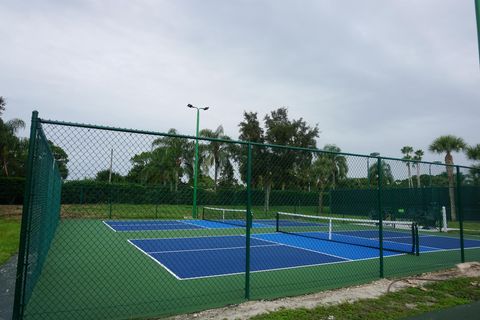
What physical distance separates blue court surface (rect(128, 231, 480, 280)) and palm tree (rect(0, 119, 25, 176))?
31423mm

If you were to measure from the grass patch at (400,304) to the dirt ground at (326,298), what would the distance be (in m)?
0.19

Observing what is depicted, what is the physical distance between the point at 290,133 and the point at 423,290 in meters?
28.2

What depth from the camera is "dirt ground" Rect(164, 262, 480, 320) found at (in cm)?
462

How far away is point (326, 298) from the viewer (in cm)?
545

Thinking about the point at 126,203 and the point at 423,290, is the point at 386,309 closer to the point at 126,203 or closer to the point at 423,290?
the point at 423,290

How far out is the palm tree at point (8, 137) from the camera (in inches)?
1406

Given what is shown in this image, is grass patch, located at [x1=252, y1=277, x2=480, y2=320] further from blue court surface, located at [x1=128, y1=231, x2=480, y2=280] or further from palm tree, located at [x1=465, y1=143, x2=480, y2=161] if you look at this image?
palm tree, located at [x1=465, y1=143, x2=480, y2=161]

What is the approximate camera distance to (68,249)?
33.8 ft

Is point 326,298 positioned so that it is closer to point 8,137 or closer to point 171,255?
point 171,255

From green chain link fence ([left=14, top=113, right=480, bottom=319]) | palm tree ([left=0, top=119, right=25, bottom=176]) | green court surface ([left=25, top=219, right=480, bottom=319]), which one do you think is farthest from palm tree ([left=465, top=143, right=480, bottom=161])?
palm tree ([left=0, top=119, right=25, bottom=176])

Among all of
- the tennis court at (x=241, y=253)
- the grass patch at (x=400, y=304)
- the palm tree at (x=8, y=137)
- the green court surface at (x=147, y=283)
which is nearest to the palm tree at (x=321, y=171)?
the tennis court at (x=241, y=253)

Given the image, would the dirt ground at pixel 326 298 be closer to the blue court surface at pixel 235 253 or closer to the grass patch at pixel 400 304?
the grass patch at pixel 400 304

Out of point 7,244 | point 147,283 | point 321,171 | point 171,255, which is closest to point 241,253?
point 171,255

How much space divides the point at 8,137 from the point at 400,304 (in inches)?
1631
